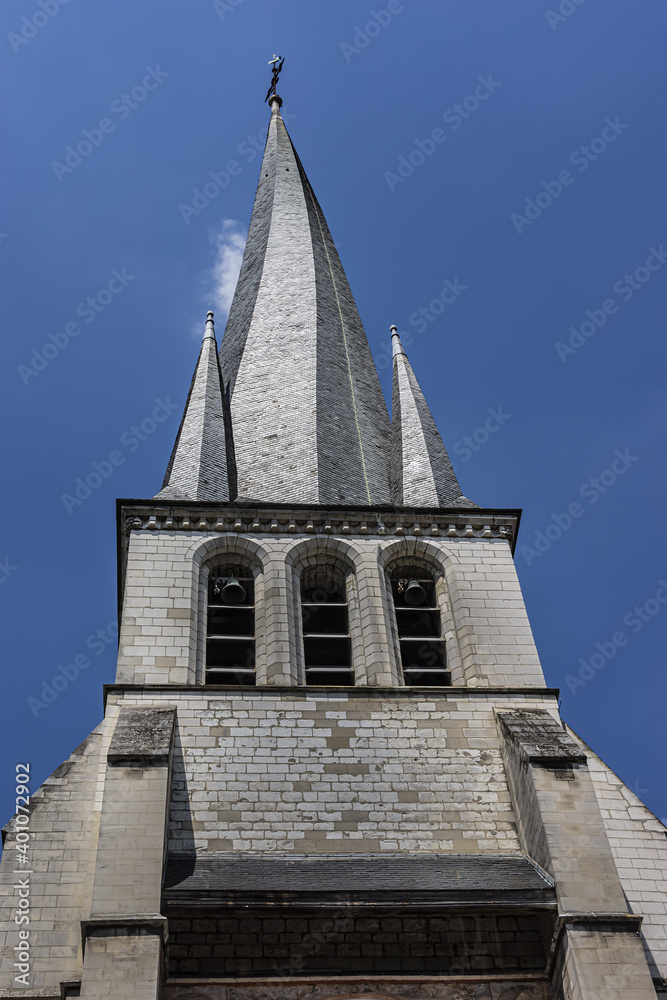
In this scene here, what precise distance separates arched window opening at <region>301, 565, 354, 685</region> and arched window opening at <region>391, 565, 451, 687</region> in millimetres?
718

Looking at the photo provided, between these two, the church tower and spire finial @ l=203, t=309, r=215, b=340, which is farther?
spire finial @ l=203, t=309, r=215, b=340

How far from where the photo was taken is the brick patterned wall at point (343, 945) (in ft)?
39.6

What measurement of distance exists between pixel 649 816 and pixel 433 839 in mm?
2465

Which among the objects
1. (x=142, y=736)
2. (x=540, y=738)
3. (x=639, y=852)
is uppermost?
(x=142, y=736)

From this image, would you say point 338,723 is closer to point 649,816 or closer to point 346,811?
point 346,811

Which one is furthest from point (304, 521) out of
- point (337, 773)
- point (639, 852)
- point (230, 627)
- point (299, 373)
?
point (639, 852)

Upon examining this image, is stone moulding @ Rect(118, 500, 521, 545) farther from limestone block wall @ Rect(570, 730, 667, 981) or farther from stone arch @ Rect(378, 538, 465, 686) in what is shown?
limestone block wall @ Rect(570, 730, 667, 981)

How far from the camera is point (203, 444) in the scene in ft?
66.6

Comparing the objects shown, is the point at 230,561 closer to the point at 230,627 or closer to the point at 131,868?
the point at 230,627

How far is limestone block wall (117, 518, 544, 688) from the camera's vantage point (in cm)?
1577

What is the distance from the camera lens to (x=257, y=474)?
2019 cm

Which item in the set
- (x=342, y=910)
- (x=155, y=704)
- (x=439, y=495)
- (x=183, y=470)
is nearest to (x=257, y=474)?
(x=183, y=470)

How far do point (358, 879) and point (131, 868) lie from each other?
2.22 metres

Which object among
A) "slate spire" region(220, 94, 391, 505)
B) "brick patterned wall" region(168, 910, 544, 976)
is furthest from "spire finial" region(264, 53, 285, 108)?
"brick patterned wall" region(168, 910, 544, 976)
